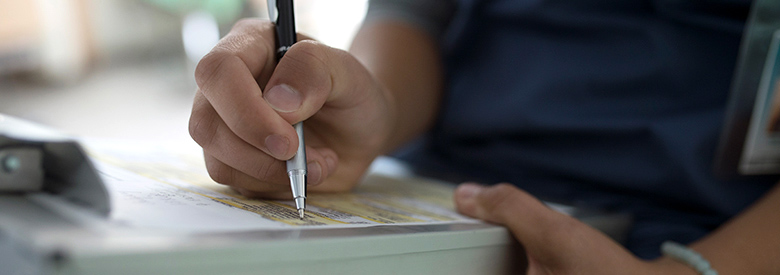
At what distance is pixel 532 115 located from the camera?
49cm

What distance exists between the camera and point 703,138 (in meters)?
0.42

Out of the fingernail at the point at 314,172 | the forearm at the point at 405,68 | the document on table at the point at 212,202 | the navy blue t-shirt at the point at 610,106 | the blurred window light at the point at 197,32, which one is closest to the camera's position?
the document on table at the point at 212,202

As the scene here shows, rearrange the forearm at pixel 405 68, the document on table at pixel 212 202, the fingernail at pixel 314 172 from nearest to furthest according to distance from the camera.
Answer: the document on table at pixel 212 202
the fingernail at pixel 314 172
the forearm at pixel 405 68

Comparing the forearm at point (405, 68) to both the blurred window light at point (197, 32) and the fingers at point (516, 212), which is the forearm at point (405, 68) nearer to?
the fingers at point (516, 212)

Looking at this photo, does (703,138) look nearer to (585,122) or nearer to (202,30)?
(585,122)

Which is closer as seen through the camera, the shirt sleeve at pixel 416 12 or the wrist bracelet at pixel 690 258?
the wrist bracelet at pixel 690 258

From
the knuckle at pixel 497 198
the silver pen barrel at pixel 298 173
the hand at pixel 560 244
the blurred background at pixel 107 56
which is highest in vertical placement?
the silver pen barrel at pixel 298 173

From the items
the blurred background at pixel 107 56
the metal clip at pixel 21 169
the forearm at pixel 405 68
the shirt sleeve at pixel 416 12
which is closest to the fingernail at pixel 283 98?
the metal clip at pixel 21 169

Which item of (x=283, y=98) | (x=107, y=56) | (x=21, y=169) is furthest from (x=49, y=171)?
(x=107, y=56)

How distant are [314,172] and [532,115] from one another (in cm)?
27

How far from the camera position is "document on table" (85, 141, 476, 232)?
209 millimetres

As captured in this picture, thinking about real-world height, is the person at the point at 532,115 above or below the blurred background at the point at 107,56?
above

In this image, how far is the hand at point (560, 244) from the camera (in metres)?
0.29

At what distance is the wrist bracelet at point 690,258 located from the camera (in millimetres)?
312
